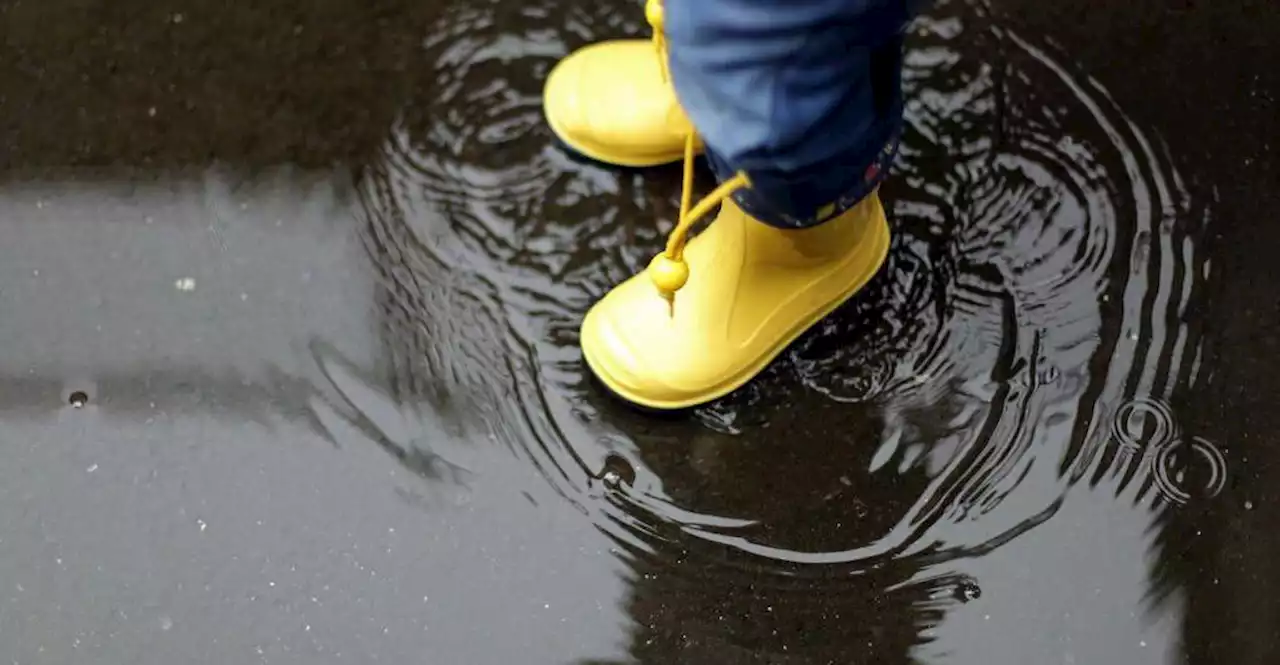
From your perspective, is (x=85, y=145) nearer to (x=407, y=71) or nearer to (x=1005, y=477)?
(x=407, y=71)

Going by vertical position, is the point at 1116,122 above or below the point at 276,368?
above

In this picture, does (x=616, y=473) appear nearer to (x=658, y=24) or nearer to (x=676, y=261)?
(x=676, y=261)

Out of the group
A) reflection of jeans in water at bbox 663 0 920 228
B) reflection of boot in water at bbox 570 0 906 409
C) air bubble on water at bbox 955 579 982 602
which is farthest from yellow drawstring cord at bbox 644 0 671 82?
air bubble on water at bbox 955 579 982 602

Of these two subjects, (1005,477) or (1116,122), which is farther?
(1116,122)

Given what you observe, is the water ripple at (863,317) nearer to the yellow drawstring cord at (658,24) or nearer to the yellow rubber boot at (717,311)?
the yellow rubber boot at (717,311)

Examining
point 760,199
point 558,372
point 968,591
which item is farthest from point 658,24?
point 968,591

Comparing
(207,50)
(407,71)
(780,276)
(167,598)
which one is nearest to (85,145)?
(207,50)

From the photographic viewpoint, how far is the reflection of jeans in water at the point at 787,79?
0.55 m

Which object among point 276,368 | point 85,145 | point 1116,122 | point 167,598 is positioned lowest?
point 167,598

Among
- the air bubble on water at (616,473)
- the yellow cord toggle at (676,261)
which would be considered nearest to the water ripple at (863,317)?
the air bubble on water at (616,473)

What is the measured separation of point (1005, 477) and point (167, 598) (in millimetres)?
521

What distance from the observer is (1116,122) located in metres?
0.93

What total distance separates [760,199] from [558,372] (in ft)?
0.67

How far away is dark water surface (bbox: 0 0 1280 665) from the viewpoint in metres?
0.76
